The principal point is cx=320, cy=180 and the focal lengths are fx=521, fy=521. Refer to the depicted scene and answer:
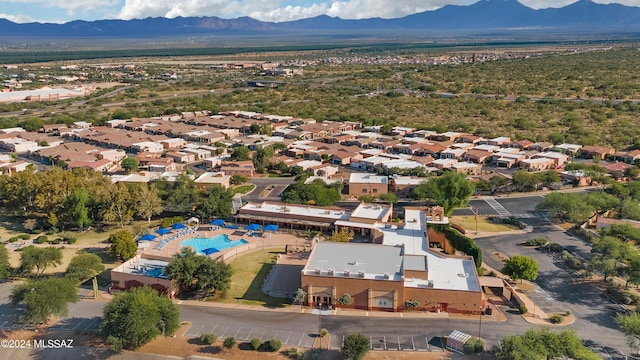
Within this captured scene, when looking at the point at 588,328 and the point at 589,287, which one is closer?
the point at 588,328

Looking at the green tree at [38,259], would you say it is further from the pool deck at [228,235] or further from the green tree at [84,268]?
the pool deck at [228,235]

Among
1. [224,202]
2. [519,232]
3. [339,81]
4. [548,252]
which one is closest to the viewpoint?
[548,252]

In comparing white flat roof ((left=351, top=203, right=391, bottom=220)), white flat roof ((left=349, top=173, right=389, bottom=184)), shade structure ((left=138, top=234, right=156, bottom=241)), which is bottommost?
→ shade structure ((left=138, top=234, right=156, bottom=241))

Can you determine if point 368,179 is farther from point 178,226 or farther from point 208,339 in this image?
point 208,339

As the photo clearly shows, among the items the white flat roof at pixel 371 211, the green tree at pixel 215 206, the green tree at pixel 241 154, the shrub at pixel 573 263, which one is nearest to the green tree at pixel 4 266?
the green tree at pixel 215 206

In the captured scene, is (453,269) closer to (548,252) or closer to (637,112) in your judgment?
(548,252)

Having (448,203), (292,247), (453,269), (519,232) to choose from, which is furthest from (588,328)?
(292,247)

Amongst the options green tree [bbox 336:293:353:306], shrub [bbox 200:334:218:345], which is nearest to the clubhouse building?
green tree [bbox 336:293:353:306]

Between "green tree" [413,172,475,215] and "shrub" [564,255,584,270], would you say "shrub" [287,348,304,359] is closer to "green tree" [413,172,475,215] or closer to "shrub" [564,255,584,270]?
"shrub" [564,255,584,270]
